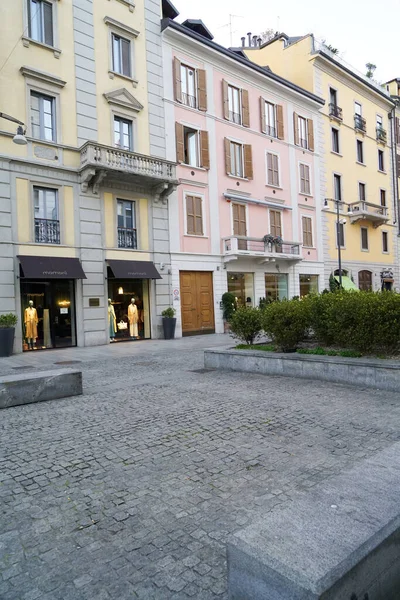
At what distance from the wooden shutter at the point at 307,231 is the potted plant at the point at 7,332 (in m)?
19.0

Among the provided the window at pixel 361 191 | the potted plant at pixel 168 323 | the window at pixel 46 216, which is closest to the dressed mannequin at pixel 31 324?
the window at pixel 46 216

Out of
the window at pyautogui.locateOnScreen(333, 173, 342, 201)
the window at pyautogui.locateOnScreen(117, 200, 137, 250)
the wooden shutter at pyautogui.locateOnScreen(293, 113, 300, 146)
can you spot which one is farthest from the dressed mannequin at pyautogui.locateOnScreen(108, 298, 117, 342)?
the window at pyautogui.locateOnScreen(333, 173, 342, 201)

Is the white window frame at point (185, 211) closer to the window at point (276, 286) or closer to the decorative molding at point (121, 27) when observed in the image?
the window at point (276, 286)

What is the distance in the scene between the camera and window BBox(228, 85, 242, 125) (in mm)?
22719

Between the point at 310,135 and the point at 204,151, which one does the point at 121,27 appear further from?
the point at 310,135

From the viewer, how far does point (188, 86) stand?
20812mm

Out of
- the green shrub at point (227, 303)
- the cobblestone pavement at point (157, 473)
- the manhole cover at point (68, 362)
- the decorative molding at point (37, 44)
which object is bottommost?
the cobblestone pavement at point (157, 473)

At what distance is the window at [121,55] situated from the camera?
59.5 feet

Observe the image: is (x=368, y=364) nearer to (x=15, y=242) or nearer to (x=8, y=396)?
(x=8, y=396)

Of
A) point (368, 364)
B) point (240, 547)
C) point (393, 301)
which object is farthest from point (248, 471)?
point (393, 301)

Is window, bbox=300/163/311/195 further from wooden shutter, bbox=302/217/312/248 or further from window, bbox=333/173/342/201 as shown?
window, bbox=333/173/342/201

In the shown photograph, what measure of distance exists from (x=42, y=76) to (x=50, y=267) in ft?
24.3

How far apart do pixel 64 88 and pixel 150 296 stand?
927 centimetres

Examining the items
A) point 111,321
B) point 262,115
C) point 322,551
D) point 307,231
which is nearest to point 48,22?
point 111,321
